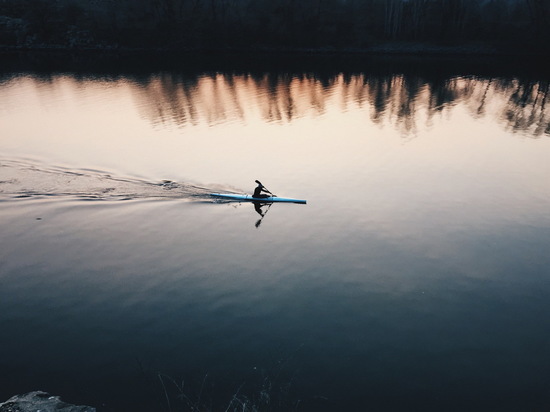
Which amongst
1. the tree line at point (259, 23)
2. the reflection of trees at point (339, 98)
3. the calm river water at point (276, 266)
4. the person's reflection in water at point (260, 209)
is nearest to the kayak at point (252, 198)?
the person's reflection in water at point (260, 209)

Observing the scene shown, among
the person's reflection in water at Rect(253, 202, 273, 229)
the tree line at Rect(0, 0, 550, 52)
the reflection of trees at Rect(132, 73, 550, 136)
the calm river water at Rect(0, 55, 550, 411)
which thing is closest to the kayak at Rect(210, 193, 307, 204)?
the person's reflection in water at Rect(253, 202, 273, 229)

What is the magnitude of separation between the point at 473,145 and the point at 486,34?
5796 centimetres

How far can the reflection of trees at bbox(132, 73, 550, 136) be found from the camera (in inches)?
1822

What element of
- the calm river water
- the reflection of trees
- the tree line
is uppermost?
the tree line

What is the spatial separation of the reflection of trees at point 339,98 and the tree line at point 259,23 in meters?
23.9

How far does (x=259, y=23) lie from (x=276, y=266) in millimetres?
80148

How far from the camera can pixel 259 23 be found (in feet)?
281

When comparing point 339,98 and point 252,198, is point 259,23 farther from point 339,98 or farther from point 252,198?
point 252,198

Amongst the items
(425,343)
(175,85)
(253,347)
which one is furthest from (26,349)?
(175,85)

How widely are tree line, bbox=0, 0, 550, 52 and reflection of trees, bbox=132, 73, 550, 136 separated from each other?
2394 cm

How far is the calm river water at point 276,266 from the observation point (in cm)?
1276

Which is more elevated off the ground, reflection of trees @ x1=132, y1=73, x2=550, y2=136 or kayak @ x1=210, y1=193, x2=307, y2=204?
reflection of trees @ x1=132, y1=73, x2=550, y2=136

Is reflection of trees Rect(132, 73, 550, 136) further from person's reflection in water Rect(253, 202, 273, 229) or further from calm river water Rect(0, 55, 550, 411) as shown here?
person's reflection in water Rect(253, 202, 273, 229)

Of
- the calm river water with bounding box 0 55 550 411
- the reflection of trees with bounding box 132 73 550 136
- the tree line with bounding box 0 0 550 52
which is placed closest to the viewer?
the calm river water with bounding box 0 55 550 411
